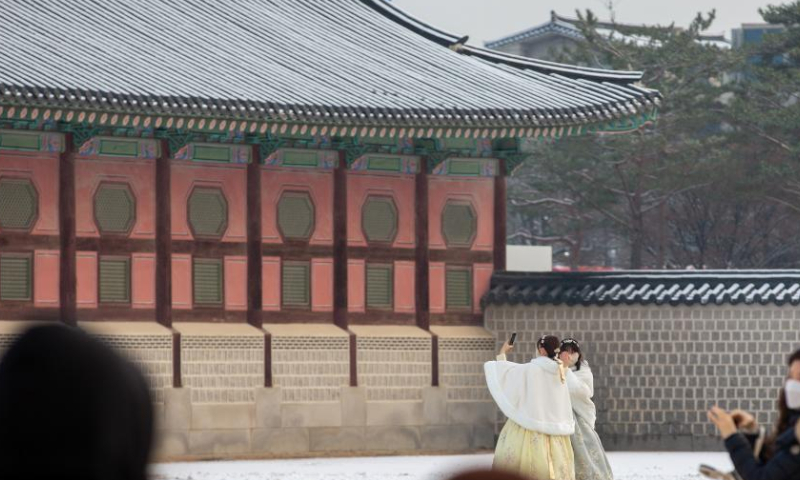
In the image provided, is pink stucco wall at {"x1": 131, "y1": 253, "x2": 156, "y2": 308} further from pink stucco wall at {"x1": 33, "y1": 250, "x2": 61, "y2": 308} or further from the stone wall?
the stone wall

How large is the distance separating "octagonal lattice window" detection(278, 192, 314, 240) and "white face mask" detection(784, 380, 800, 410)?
18.4 m

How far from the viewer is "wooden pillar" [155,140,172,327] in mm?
23109

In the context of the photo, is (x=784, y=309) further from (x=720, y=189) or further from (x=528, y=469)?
(x=720, y=189)

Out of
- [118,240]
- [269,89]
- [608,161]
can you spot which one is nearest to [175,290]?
[118,240]

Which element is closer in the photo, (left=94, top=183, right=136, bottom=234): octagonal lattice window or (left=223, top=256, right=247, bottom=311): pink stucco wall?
(left=94, top=183, right=136, bottom=234): octagonal lattice window

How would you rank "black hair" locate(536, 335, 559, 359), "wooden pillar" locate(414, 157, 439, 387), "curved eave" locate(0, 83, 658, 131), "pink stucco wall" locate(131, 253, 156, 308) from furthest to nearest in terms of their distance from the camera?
"wooden pillar" locate(414, 157, 439, 387) < "pink stucco wall" locate(131, 253, 156, 308) < "curved eave" locate(0, 83, 658, 131) < "black hair" locate(536, 335, 559, 359)

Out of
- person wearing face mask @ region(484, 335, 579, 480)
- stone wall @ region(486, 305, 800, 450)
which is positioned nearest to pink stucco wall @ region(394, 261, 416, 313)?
stone wall @ region(486, 305, 800, 450)

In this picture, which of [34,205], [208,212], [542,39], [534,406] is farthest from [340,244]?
[542,39]

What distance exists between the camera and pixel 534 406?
50.2 ft

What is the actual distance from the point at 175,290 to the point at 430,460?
372 centimetres

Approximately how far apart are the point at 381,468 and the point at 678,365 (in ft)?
→ 17.0

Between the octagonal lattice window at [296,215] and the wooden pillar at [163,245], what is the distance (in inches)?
64.0

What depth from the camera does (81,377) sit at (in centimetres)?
235

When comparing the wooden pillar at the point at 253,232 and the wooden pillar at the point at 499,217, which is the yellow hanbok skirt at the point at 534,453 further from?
the wooden pillar at the point at 499,217
